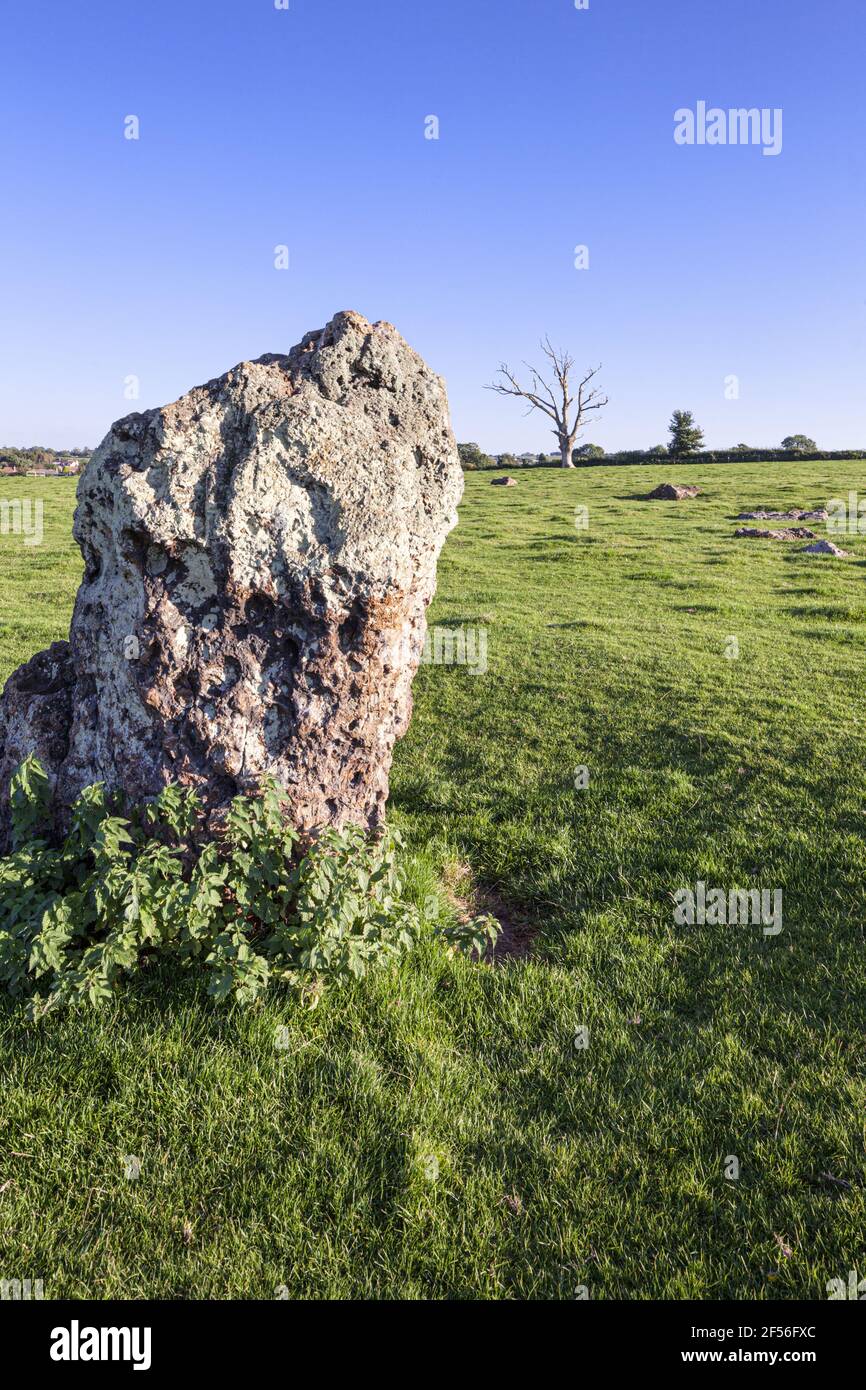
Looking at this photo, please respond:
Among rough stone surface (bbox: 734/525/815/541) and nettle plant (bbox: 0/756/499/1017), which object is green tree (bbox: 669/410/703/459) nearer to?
rough stone surface (bbox: 734/525/815/541)

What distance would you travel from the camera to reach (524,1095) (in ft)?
14.5

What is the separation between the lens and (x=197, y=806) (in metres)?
5.06

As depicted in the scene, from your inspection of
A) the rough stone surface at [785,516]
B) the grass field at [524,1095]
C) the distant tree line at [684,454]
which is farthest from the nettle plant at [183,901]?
the distant tree line at [684,454]

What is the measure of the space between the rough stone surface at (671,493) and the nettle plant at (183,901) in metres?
41.3

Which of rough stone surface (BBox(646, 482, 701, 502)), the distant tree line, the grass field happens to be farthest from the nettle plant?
the distant tree line

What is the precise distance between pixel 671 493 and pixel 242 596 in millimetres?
42151

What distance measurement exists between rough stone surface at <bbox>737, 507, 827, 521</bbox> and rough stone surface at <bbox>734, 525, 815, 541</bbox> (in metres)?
3.44

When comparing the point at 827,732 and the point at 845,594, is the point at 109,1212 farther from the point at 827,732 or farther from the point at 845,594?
the point at 845,594

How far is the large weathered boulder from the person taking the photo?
199 inches

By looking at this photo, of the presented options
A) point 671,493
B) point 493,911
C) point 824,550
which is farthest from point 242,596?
point 671,493

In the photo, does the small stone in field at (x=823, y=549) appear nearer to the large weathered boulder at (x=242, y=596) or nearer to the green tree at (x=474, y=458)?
the large weathered boulder at (x=242, y=596)

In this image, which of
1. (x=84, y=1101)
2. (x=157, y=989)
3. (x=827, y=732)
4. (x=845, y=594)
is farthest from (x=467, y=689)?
(x=845, y=594)

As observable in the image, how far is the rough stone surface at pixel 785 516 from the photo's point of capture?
111 feet

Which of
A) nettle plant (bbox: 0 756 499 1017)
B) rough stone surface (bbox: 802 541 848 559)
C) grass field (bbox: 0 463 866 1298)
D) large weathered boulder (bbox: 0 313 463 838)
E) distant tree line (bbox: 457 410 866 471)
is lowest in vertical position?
grass field (bbox: 0 463 866 1298)
